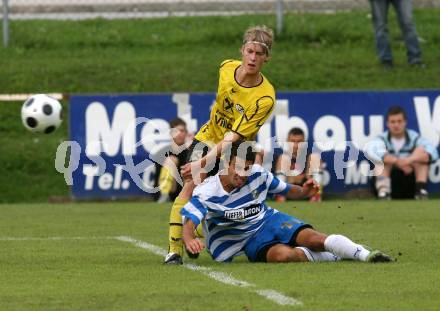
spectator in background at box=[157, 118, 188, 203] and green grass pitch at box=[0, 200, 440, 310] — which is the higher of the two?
spectator in background at box=[157, 118, 188, 203]

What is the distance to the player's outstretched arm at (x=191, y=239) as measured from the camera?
957 cm

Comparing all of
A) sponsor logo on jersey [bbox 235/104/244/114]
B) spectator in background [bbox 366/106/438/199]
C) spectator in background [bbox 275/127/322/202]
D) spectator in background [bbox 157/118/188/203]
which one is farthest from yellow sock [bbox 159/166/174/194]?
sponsor logo on jersey [bbox 235/104/244/114]

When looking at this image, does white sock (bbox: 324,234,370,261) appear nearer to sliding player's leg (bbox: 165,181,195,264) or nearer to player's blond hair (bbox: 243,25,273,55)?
sliding player's leg (bbox: 165,181,195,264)

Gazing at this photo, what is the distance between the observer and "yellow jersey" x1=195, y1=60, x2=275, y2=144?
33.6ft

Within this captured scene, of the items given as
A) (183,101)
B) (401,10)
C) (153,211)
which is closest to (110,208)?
(153,211)

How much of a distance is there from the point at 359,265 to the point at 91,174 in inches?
391

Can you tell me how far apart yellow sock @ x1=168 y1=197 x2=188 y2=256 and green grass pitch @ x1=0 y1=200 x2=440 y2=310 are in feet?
0.58

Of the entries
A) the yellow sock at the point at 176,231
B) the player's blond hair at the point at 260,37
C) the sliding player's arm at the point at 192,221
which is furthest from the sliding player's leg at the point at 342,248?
the player's blond hair at the point at 260,37

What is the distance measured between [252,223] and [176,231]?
611 millimetres

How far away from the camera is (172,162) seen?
18.9 m

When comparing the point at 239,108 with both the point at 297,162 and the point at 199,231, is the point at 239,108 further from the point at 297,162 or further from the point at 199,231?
the point at 297,162

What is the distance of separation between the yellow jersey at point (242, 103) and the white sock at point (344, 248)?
1.10 m

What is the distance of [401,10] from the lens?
21.8m

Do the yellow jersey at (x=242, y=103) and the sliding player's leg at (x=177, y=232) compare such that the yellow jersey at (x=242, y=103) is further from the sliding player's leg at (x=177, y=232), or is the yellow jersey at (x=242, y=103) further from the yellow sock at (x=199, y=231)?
the yellow sock at (x=199, y=231)
